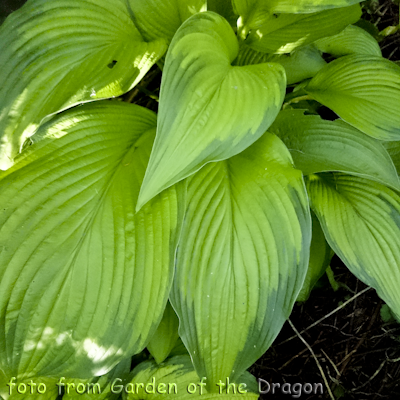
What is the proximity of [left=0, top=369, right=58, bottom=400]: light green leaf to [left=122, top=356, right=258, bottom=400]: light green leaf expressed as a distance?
190 millimetres

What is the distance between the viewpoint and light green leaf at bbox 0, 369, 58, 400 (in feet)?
2.59

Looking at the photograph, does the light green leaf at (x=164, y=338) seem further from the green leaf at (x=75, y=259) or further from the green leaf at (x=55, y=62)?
the green leaf at (x=55, y=62)

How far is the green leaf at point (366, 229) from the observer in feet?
2.44

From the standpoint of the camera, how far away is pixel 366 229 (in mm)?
771

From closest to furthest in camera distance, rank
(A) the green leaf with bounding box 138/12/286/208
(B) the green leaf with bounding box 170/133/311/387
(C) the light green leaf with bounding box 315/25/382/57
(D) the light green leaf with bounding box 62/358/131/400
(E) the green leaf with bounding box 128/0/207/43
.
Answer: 1. (A) the green leaf with bounding box 138/12/286/208
2. (B) the green leaf with bounding box 170/133/311/387
3. (E) the green leaf with bounding box 128/0/207/43
4. (D) the light green leaf with bounding box 62/358/131/400
5. (C) the light green leaf with bounding box 315/25/382/57

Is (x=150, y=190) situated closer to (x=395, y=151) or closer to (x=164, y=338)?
(x=164, y=338)

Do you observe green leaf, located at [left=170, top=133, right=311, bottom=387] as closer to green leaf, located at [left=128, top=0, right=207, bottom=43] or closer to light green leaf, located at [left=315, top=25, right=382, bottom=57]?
green leaf, located at [left=128, top=0, right=207, bottom=43]

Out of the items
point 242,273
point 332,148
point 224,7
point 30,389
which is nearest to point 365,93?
point 332,148

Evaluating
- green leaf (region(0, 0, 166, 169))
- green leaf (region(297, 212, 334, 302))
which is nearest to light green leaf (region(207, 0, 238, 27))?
green leaf (region(0, 0, 166, 169))

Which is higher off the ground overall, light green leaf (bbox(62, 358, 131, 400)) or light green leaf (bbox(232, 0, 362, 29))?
light green leaf (bbox(232, 0, 362, 29))

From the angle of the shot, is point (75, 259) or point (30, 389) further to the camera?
point (30, 389)

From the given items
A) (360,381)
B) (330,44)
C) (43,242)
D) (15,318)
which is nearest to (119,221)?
(43,242)

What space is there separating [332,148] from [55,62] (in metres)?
0.65

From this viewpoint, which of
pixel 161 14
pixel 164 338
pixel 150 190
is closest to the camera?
pixel 150 190
